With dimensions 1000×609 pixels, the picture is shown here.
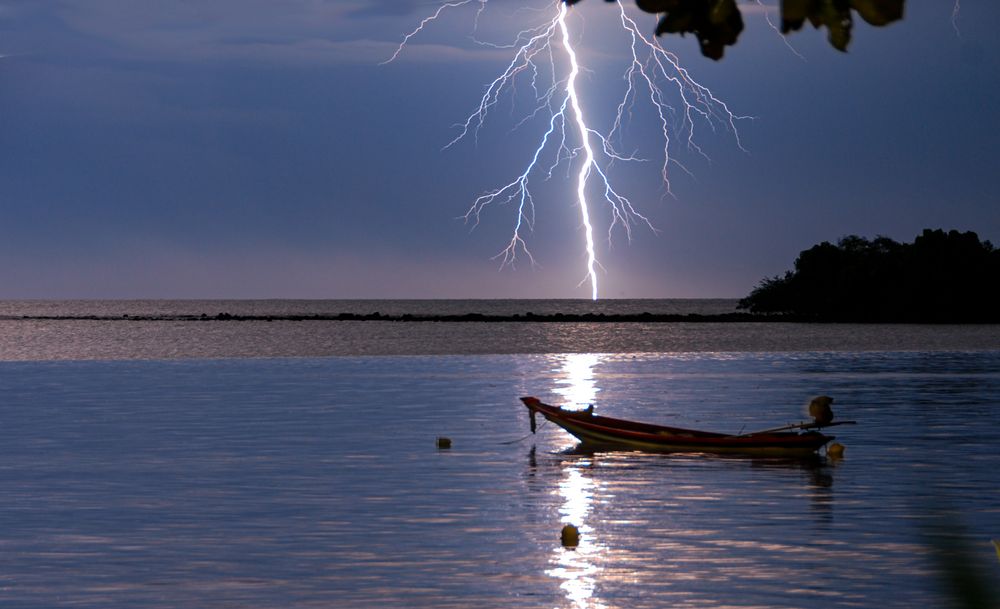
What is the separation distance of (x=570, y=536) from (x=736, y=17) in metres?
15.6

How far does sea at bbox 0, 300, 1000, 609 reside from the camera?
Answer: 15.6 m

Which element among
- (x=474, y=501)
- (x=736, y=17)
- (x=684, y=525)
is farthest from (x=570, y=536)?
(x=736, y=17)

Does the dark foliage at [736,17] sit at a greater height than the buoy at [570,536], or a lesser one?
greater

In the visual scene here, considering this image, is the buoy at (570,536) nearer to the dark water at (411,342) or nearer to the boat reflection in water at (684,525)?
the boat reflection in water at (684,525)

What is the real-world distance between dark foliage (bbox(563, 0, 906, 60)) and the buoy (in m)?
15.3

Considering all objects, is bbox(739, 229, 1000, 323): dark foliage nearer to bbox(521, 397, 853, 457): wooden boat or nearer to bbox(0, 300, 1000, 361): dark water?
bbox(0, 300, 1000, 361): dark water

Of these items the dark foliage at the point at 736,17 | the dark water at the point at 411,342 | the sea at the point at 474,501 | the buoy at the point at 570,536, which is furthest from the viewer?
the dark water at the point at 411,342

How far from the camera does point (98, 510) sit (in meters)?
21.9

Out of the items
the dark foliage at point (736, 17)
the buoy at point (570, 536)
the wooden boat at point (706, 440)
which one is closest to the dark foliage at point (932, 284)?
the wooden boat at point (706, 440)

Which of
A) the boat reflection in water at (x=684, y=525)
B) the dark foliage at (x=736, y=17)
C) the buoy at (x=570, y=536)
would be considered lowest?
the boat reflection in water at (x=684, y=525)

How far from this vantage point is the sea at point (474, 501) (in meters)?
15.6

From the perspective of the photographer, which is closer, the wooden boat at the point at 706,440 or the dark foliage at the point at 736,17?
the dark foliage at the point at 736,17

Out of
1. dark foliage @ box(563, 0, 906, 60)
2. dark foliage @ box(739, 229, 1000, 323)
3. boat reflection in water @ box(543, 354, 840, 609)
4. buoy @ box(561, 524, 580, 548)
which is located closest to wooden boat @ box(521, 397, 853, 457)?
boat reflection in water @ box(543, 354, 840, 609)

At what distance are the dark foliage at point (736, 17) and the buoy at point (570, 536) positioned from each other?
1535 cm
